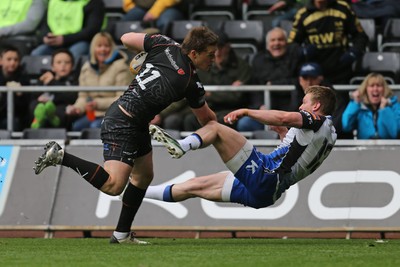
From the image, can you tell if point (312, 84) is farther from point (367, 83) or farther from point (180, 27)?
point (180, 27)

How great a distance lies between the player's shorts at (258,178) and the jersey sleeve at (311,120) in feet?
1.94

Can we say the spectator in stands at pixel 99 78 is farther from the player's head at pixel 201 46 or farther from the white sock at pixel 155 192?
the player's head at pixel 201 46

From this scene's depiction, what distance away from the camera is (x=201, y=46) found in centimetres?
1138

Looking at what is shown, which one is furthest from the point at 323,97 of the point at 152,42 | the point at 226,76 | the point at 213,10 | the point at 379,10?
the point at 213,10

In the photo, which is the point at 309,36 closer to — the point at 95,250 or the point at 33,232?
the point at 33,232

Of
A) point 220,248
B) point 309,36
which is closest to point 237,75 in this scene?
point 309,36

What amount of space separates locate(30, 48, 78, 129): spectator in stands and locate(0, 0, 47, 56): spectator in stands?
182 centimetres

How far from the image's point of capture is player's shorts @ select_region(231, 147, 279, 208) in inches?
466

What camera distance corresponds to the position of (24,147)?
14516mm

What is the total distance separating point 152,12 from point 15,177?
191 inches

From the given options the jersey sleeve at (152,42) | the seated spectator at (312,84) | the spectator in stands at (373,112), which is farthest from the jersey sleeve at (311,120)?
the seated spectator at (312,84)

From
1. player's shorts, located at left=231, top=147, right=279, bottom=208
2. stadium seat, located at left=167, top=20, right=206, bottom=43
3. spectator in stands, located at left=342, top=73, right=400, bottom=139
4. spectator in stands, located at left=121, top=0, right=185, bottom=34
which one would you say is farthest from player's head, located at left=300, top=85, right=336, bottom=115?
spectator in stands, located at left=121, top=0, right=185, bottom=34

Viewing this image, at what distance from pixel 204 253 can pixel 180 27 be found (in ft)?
25.1

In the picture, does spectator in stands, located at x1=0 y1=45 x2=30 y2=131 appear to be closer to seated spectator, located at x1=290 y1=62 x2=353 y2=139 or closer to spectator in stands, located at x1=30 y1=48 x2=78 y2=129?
spectator in stands, located at x1=30 y1=48 x2=78 y2=129
